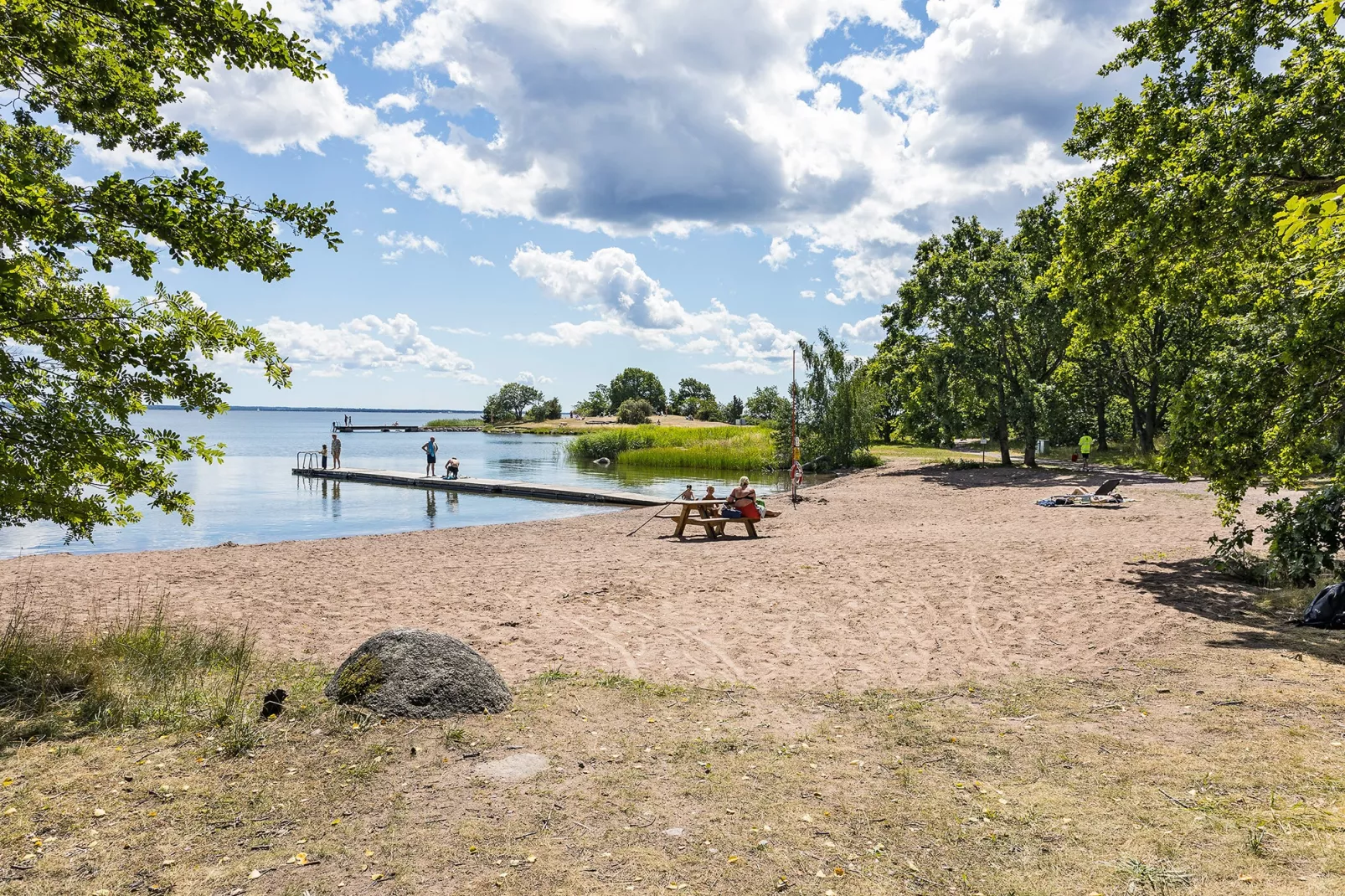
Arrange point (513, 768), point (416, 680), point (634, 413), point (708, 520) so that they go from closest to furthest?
point (513, 768) < point (416, 680) < point (708, 520) < point (634, 413)

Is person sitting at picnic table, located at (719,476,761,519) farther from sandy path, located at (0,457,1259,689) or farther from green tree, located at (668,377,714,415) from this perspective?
green tree, located at (668,377,714,415)

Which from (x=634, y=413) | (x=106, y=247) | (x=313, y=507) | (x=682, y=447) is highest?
(x=634, y=413)

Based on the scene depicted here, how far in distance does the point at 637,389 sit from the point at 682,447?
9531 centimetres

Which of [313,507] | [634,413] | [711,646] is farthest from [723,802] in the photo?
[634,413]

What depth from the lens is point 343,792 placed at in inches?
183

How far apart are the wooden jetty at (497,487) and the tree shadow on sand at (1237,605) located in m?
15.6

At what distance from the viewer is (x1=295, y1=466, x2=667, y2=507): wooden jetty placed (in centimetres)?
2731

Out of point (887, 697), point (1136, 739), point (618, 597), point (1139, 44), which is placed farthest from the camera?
point (1139, 44)

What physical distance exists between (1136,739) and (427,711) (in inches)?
195

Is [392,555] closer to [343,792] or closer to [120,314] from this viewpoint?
[120,314]

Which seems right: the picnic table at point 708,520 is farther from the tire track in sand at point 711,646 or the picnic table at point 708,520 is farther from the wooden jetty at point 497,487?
the wooden jetty at point 497,487

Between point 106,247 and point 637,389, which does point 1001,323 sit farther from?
point 637,389

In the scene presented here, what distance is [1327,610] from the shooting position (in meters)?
8.27

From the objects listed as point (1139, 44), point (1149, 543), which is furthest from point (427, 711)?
point (1139, 44)
